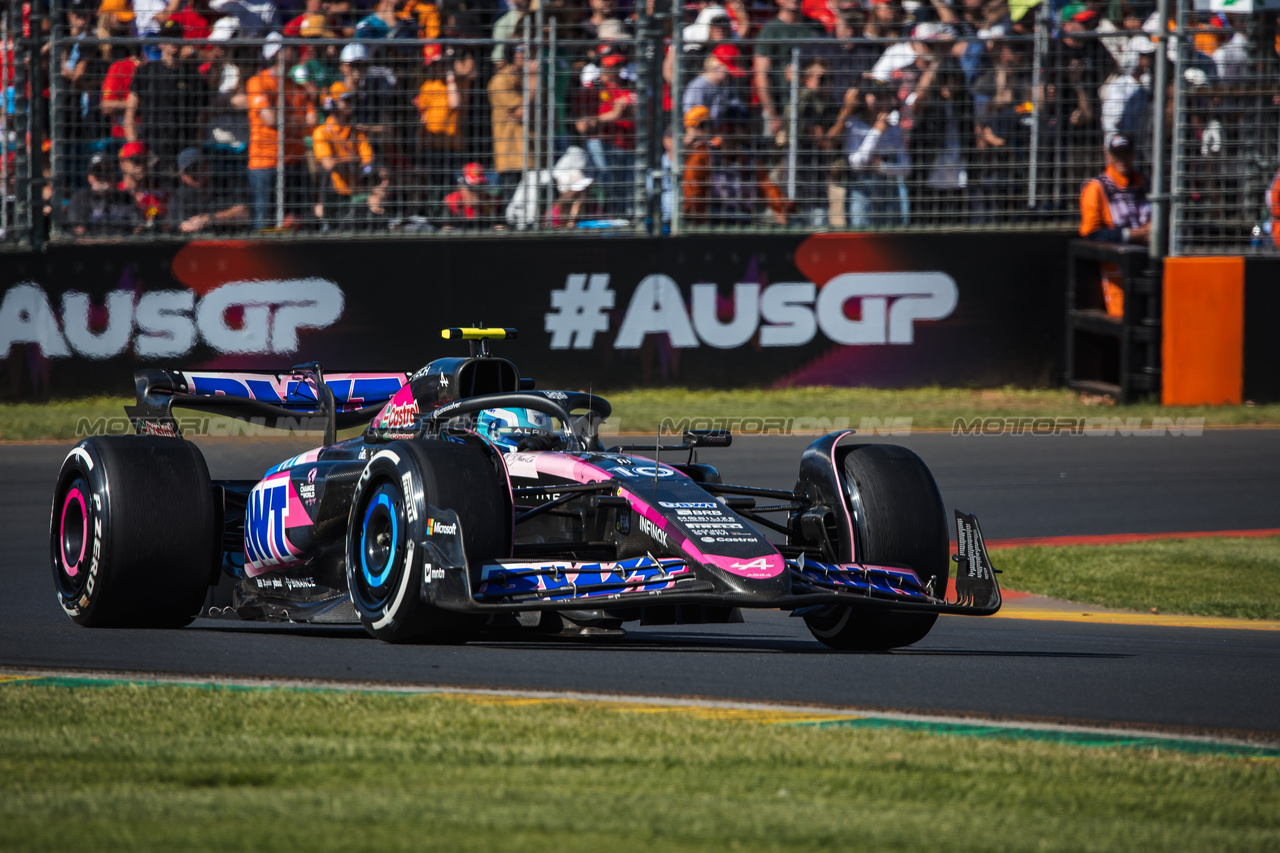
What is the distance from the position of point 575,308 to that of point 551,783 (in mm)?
10340

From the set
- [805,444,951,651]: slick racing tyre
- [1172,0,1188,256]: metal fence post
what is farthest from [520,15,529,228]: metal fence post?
[805,444,951,651]: slick racing tyre

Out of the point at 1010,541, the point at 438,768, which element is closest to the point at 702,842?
the point at 438,768

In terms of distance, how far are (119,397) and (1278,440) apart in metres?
8.98

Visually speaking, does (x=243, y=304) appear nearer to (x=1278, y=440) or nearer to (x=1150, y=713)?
(x=1278, y=440)

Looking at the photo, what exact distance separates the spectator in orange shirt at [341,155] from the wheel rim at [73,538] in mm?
7013

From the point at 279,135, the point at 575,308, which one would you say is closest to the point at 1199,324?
the point at 575,308

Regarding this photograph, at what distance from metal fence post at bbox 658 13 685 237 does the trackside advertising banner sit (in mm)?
397

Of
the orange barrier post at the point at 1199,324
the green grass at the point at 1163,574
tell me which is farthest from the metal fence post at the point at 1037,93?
the green grass at the point at 1163,574

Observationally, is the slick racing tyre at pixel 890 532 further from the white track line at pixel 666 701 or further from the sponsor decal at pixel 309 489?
the sponsor decal at pixel 309 489

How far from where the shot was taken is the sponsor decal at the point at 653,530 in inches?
243

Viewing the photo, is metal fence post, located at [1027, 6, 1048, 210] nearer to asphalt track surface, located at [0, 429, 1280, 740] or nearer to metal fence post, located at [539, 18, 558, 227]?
metal fence post, located at [539, 18, 558, 227]

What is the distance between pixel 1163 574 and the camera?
951 cm

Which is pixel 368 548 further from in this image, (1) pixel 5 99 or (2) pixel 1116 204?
(2) pixel 1116 204

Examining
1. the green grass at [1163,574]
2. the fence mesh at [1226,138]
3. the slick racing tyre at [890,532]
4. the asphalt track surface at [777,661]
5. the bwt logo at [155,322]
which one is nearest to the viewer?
the asphalt track surface at [777,661]
